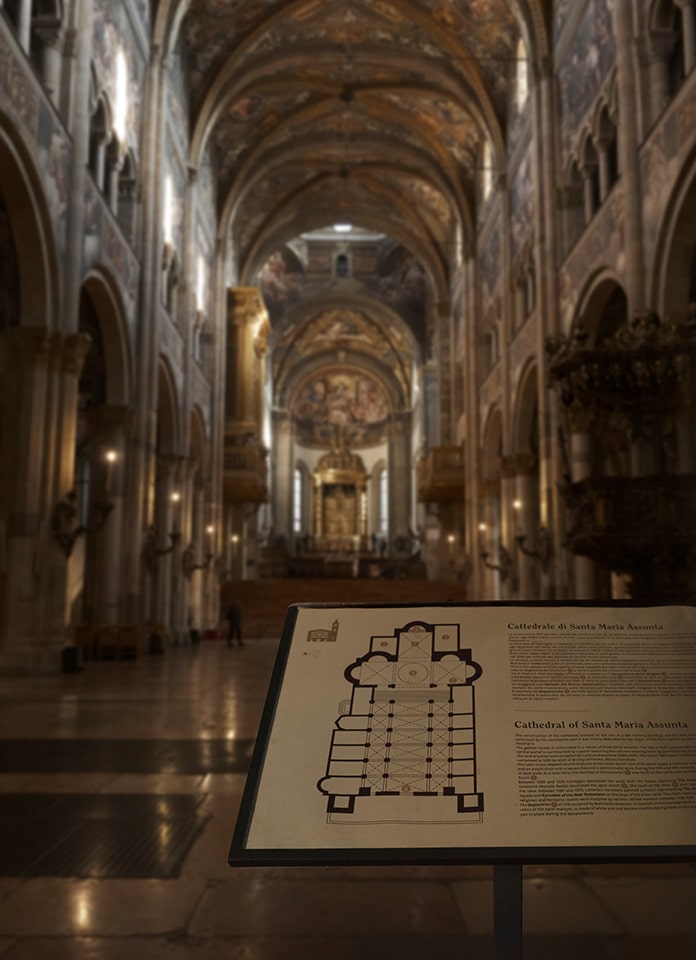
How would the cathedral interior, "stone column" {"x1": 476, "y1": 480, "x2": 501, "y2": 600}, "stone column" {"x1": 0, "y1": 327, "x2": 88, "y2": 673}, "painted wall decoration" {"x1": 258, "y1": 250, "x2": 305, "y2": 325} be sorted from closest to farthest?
the cathedral interior → "stone column" {"x1": 0, "y1": 327, "x2": 88, "y2": 673} → "stone column" {"x1": 476, "y1": 480, "x2": 501, "y2": 600} → "painted wall decoration" {"x1": 258, "y1": 250, "x2": 305, "y2": 325}

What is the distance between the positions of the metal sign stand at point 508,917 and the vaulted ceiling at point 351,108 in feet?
69.1

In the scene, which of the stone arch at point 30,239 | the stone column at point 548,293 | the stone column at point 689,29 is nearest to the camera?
the stone column at point 689,29

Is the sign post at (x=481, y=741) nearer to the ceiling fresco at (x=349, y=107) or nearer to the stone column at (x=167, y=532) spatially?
the stone column at (x=167, y=532)

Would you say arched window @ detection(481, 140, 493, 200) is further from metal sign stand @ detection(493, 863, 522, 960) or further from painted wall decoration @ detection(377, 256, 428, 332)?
metal sign stand @ detection(493, 863, 522, 960)

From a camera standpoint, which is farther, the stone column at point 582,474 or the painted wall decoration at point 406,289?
the painted wall decoration at point 406,289

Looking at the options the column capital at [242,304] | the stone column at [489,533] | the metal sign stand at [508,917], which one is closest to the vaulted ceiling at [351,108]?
the column capital at [242,304]

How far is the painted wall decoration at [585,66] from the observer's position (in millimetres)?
16266

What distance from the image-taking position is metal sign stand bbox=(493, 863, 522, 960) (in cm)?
230

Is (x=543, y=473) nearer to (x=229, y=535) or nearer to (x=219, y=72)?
(x=219, y=72)

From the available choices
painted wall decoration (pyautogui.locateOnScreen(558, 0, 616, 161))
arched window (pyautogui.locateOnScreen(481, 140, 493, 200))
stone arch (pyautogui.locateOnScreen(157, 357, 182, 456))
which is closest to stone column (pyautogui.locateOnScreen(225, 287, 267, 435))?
stone arch (pyautogui.locateOnScreen(157, 357, 182, 456))

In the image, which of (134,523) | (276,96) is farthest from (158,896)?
(276,96)

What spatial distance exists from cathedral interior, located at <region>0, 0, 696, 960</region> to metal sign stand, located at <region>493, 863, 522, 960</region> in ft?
2.47

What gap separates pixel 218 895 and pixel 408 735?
1.60 m

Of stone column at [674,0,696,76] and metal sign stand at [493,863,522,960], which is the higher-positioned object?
stone column at [674,0,696,76]
